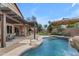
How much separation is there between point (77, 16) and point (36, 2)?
103 centimetres

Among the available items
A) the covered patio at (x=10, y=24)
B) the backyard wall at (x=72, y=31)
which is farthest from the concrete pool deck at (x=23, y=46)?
the backyard wall at (x=72, y=31)

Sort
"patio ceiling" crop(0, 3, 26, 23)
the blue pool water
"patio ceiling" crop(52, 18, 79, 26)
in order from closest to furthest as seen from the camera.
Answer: the blue pool water < "patio ceiling" crop(52, 18, 79, 26) < "patio ceiling" crop(0, 3, 26, 23)

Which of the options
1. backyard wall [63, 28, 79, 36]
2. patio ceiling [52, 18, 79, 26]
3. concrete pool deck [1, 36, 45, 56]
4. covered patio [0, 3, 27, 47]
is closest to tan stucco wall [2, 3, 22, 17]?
covered patio [0, 3, 27, 47]

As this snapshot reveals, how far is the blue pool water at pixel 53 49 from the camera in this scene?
517 cm

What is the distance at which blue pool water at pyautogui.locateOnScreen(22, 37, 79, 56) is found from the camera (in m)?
5.17

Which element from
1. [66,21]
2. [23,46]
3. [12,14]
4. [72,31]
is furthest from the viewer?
[12,14]

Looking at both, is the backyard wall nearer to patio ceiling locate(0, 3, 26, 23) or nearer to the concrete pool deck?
the concrete pool deck

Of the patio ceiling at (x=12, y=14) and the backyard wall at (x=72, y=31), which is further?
the patio ceiling at (x=12, y=14)

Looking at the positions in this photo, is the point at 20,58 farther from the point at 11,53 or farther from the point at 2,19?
the point at 2,19

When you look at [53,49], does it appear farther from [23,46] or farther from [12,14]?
[12,14]

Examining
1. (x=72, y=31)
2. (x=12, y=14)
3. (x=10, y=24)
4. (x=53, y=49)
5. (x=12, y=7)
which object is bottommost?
(x=53, y=49)

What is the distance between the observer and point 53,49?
17.5ft

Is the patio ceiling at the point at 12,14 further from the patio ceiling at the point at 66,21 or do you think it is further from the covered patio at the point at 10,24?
the patio ceiling at the point at 66,21

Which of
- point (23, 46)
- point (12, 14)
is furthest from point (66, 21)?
point (12, 14)
